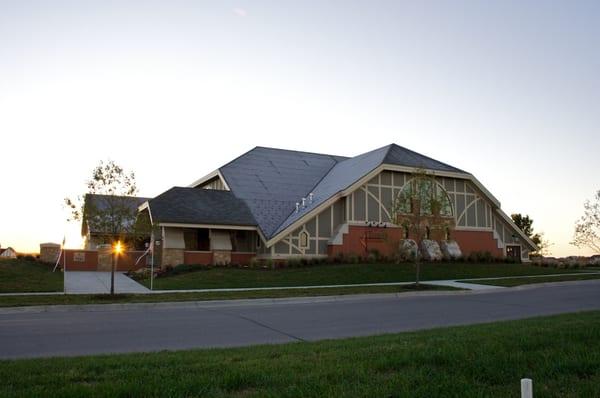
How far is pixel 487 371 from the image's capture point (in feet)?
20.8

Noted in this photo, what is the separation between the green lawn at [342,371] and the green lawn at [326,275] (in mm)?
16408

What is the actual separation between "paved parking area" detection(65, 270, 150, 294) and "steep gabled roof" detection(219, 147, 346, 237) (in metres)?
9.01

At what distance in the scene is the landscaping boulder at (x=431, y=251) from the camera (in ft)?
114

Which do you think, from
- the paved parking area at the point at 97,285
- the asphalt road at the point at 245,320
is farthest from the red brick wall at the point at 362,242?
the asphalt road at the point at 245,320

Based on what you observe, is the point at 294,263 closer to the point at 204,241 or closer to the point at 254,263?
the point at 254,263

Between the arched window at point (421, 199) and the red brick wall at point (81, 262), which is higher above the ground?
the arched window at point (421, 199)

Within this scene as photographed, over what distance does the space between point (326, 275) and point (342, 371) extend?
21193mm

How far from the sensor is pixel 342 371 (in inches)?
251

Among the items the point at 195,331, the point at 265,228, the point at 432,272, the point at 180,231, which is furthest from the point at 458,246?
the point at 195,331

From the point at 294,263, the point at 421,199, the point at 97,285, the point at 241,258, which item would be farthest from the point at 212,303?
the point at 241,258

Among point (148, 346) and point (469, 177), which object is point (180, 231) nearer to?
point (469, 177)

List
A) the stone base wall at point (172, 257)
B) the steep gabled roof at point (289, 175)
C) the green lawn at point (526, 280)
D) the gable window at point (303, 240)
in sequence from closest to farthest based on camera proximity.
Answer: the green lawn at point (526, 280) → the stone base wall at point (172, 257) → the gable window at point (303, 240) → the steep gabled roof at point (289, 175)

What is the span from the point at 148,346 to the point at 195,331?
2068mm

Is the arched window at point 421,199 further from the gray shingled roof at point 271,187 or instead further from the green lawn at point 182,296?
the gray shingled roof at point 271,187
